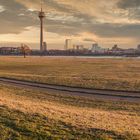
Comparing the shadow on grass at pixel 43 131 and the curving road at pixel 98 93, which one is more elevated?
the shadow on grass at pixel 43 131

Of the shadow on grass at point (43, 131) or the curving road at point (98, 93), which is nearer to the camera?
the shadow on grass at point (43, 131)

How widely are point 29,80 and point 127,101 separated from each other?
69.8ft

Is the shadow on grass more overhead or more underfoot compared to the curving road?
more overhead

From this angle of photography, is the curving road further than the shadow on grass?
Yes

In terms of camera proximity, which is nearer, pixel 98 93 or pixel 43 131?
pixel 43 131

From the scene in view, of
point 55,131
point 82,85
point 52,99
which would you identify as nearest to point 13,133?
point 55,131

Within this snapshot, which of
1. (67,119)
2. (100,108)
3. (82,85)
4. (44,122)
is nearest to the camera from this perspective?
(44,122)

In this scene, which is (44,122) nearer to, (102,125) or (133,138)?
(102,125)

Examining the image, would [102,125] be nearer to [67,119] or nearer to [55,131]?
[67,119]

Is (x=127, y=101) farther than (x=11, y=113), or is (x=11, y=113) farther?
(x=127, y=101)

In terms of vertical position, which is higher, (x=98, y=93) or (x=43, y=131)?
(x=43, y=131)

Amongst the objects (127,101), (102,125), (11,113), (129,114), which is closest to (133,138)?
(102,125)

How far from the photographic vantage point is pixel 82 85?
136ft

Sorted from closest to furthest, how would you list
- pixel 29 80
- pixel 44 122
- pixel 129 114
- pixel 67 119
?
pixel 44 122 → pixel 67 119 → pixel 129 114 → pixel 29 80
